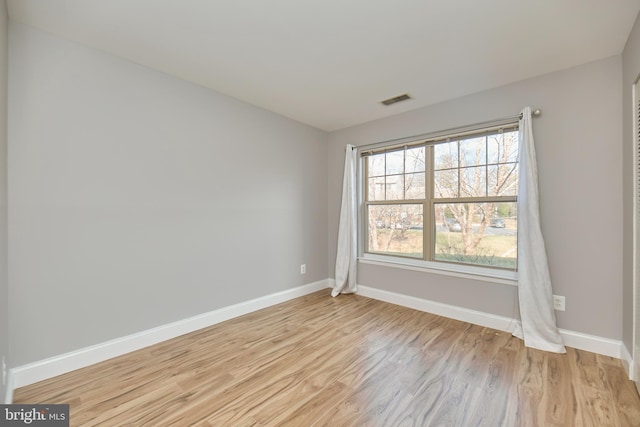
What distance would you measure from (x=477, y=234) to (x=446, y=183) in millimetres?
668

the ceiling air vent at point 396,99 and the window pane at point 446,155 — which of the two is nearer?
the ceiling air vent at point 396,99

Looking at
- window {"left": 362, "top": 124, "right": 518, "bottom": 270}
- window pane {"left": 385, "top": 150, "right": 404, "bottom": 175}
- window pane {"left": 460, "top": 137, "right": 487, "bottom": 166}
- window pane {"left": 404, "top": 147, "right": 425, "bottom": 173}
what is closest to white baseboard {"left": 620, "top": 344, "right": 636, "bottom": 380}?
window {"left": 362, "top": 124, "right": 518, "bottom": 270}

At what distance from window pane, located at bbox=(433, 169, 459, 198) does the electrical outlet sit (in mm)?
1300

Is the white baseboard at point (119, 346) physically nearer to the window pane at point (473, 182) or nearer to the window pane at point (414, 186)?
the window pane at point (414, 186)

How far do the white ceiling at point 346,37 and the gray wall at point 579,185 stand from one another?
0.63 ft

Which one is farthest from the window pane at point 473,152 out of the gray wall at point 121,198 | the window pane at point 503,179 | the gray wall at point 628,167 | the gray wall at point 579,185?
the gray wall at point 121,198

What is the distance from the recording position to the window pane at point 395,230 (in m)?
3.41

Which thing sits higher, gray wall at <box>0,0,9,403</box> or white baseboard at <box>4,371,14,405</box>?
gray wall at <box>0,0,9,403</box>

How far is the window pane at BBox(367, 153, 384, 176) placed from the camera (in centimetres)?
375

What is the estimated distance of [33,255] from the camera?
Answer: 6.04 ft

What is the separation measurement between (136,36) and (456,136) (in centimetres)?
313

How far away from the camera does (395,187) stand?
3.59 m
